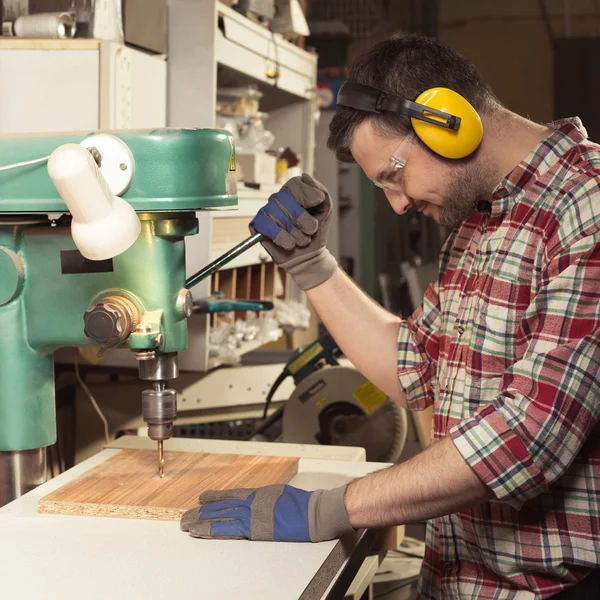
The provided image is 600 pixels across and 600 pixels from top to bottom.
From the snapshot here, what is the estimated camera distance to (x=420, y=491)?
4.06 feet

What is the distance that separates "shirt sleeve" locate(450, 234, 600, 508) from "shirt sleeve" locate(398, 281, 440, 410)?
0.40m

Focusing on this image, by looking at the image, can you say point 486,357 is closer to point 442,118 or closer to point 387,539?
point 442,118

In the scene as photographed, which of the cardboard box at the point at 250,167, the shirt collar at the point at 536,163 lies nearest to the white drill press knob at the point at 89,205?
the shirt collar at the point at 536,163

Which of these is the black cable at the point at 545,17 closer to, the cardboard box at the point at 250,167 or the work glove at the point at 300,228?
the cardboard box at the point at 250,167

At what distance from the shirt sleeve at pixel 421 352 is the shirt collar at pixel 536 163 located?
0.96 feet

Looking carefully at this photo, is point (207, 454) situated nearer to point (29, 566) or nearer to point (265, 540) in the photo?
point (265, 540)

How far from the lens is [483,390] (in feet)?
4.50

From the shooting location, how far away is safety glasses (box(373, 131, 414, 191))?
1.47 metres

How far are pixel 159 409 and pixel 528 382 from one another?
54cm

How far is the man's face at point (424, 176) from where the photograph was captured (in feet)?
4.80

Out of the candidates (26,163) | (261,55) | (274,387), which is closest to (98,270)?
(26,163)

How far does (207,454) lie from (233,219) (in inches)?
31.1

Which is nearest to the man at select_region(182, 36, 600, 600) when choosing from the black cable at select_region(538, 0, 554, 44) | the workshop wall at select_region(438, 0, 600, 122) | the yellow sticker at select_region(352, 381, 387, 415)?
the yellow sticker at select_region(352, 381, 387, 415)

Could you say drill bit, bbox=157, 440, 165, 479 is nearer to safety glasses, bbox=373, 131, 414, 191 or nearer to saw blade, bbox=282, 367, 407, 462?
safety glasses, bbox=373, 131, 414, 191
